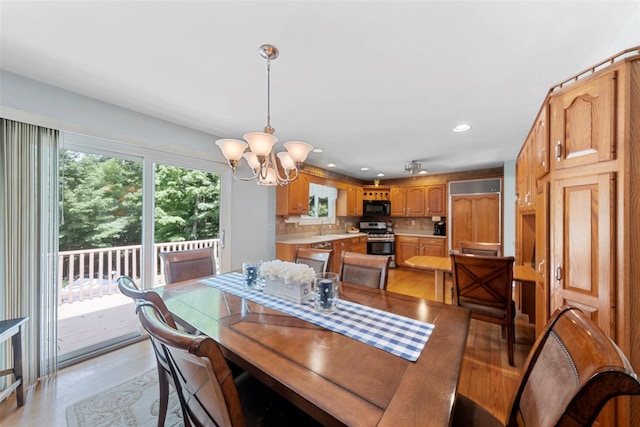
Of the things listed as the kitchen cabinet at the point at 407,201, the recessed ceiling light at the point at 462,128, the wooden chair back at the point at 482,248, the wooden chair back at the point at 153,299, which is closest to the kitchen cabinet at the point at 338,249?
the kitchen cabinet at the point at 407,201

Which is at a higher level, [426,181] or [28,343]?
[426,181]

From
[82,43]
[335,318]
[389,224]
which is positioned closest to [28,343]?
[82,43]

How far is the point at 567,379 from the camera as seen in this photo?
66cm

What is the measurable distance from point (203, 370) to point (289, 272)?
0.85m

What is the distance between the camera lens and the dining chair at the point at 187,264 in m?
2.15

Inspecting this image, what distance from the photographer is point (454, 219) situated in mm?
5234

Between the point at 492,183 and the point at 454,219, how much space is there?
978 mm

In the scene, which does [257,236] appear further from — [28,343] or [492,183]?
[492,183]

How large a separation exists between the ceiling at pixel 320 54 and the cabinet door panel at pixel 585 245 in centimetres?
76

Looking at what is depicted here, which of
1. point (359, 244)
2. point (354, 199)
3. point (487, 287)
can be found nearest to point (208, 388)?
point (487, 287)

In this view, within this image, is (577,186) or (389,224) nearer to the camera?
(577,186)

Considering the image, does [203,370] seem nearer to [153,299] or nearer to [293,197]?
[153,299]

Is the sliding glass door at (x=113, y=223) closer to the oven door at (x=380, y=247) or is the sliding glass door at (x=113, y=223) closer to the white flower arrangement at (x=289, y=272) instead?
the white flower arrangement at (x=289, y=272)

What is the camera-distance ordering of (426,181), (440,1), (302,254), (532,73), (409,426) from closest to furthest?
1. (409,426)
2. (440,1)
3. (532,73)
4. (302,254)
5. (426,181)
